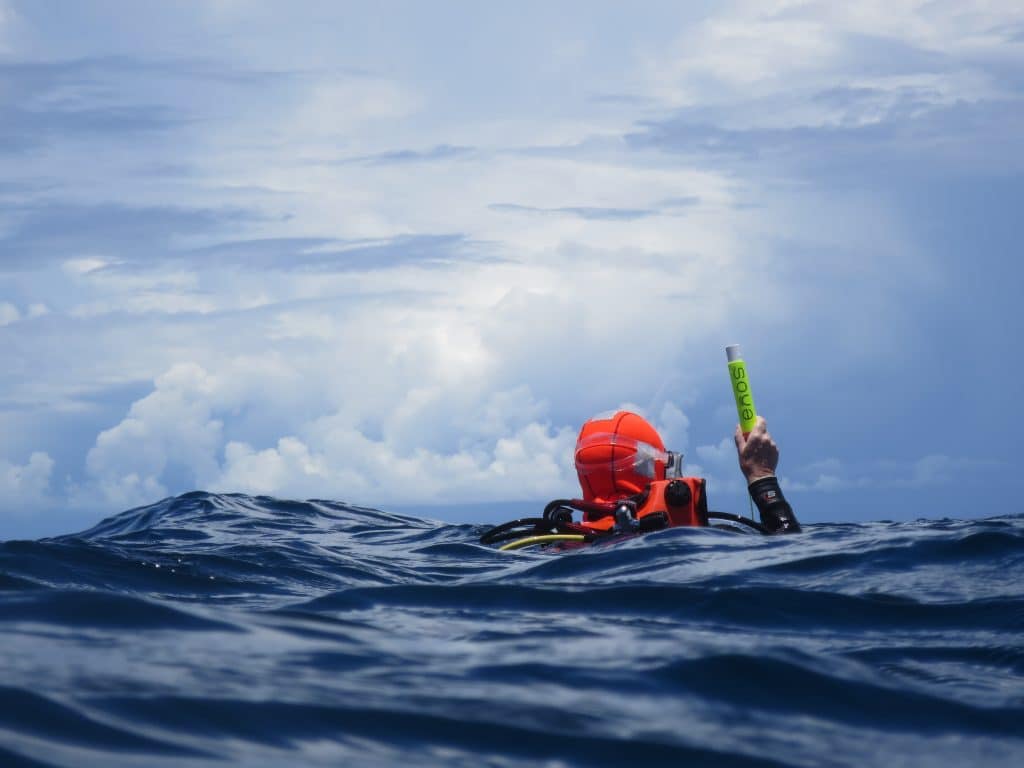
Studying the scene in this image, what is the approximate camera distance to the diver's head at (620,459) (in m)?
10.2

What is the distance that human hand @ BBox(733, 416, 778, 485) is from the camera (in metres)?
9.11

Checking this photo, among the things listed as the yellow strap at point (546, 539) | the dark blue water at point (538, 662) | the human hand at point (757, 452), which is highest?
the human hand at point (757, 452)

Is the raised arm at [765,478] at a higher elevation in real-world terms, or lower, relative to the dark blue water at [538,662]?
higher

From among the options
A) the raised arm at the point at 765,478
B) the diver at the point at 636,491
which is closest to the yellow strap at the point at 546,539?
the diver at the point at 636,491

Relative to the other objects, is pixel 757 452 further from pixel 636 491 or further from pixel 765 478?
pixel 636 491

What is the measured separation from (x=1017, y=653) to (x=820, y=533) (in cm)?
454

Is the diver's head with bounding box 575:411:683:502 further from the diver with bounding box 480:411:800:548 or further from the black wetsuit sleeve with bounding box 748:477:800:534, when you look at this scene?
the black wetsuit sleeve with bounding box 748:477:800:534

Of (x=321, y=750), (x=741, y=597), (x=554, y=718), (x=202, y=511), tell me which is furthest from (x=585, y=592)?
(x=202, y=511)

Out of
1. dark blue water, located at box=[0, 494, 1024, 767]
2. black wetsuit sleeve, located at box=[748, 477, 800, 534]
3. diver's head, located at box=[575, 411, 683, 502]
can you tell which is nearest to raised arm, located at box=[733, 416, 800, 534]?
black wetsuit sleeve, located at box=[748, 477, 800, 534]

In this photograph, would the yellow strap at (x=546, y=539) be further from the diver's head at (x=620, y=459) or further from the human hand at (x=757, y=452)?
the human hand at (x=757, y=452)

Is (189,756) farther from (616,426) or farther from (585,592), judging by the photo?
(616,426)

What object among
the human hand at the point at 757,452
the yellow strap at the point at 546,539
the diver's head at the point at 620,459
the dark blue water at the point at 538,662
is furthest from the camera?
the diver's head at the point at 620,459

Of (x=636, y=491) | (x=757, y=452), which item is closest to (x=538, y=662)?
(x=757, y=452)

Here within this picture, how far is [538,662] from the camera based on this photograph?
4.80 metres
